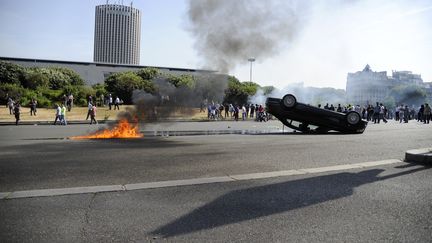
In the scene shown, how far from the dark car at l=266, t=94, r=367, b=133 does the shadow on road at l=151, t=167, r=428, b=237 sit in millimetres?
9681

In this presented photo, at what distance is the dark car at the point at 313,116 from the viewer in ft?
53.6

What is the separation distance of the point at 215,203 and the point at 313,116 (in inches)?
485

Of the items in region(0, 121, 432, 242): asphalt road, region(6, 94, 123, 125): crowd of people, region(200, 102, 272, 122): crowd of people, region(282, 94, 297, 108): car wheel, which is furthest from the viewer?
region(200, 102, 272, 122): crowd of people

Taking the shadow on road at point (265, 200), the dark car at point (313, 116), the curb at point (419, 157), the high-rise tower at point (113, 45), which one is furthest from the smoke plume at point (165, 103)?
the high-rise tower at point (113, 45)

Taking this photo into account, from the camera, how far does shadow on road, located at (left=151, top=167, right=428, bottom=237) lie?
13.5 feet

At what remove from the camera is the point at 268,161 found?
8109mm

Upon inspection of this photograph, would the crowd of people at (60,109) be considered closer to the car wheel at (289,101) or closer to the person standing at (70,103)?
the person standing at (70,103)

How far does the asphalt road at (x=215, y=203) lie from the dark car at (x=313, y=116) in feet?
25.9

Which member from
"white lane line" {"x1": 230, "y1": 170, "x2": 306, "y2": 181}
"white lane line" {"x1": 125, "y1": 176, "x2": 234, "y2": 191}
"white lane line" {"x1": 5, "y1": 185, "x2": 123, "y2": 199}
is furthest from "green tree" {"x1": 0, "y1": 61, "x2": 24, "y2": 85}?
"white lane line" {"x1": 230, "y1": 170, "x2": 306, "y2": 181}

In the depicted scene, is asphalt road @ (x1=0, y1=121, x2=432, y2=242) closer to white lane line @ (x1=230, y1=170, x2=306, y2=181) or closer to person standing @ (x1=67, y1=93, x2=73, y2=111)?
white lane line @ (x1=230, y1=170, x2=306, y2=181)

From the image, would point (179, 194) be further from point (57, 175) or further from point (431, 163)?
point (431, 163)

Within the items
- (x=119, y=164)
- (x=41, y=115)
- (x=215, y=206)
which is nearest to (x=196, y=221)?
(x=215, y=206)

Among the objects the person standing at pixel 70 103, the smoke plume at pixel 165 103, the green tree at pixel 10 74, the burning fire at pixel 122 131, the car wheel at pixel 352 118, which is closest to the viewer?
the burning fire at pixel 122 131

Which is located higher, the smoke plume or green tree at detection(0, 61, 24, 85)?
green tree at detection(0, 61, 24, 85)
